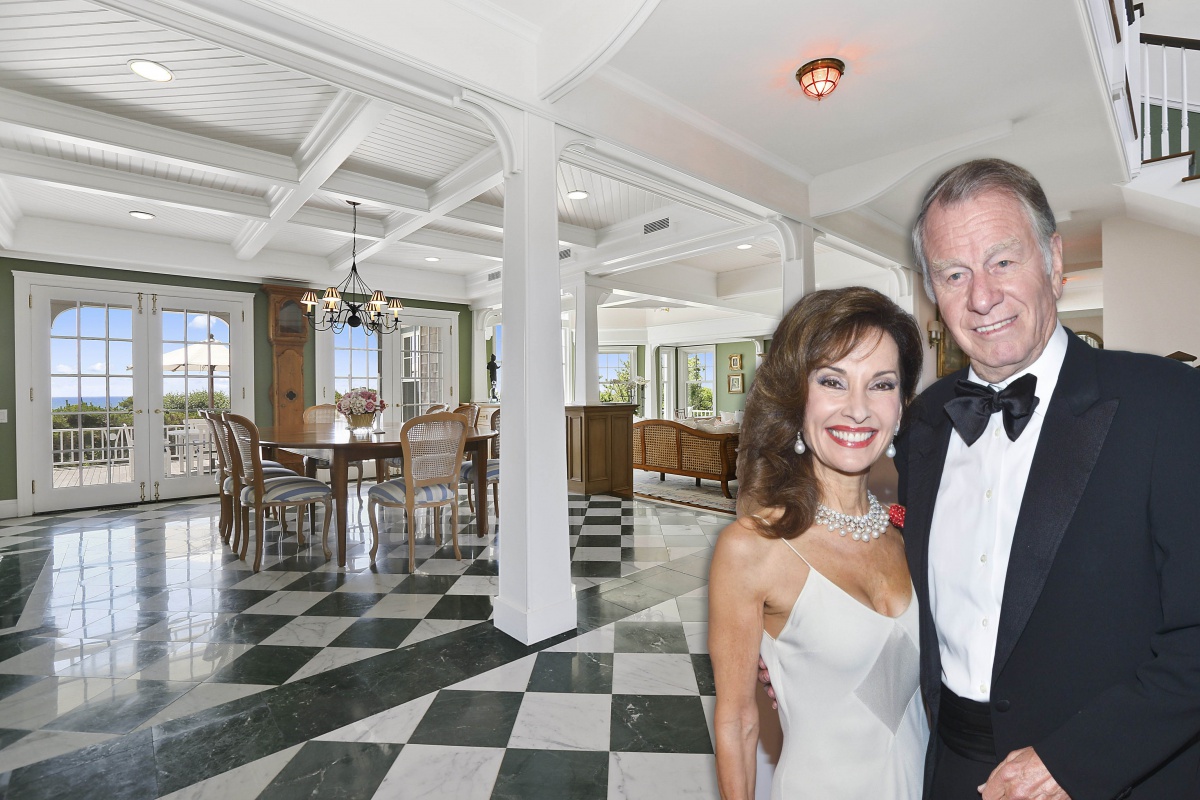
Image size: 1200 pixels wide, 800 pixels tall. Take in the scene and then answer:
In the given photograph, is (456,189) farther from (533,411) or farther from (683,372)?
(683,372)

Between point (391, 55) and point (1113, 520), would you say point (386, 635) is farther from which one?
point (1113, 520)

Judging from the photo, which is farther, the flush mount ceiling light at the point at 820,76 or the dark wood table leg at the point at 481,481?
the dark wood table leg at the point at 481,481

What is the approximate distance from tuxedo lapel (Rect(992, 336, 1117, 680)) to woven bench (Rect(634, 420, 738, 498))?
223 inches

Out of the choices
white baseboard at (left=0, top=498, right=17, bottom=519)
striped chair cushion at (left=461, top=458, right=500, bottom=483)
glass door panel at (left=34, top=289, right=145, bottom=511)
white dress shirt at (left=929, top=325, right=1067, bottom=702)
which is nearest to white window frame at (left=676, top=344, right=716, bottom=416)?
striped chair cushion at (left=461, top=458, right=500, bottom=483)

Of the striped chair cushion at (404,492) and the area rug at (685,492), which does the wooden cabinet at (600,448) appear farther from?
the striped chair cushion at (404,492)

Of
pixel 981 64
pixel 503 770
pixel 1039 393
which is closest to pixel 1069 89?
pixel 981 64

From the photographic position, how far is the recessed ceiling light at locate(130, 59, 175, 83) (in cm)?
300

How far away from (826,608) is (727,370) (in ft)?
44.2

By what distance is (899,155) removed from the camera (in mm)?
3986

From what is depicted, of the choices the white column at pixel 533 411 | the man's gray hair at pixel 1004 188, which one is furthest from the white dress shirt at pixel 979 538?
the white column at pixel 533 411

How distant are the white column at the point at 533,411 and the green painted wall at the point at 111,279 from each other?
5790 mm

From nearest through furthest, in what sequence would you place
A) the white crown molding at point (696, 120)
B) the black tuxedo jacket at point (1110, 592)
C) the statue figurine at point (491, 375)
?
1. the black tuxedo jacket at point (1110, 592)
2. the white crown molding at point (696, 120)
3. the statue figurine at point (491, 375)

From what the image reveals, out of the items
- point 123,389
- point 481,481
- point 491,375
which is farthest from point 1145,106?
point 123,389

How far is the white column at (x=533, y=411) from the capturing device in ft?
9.00
